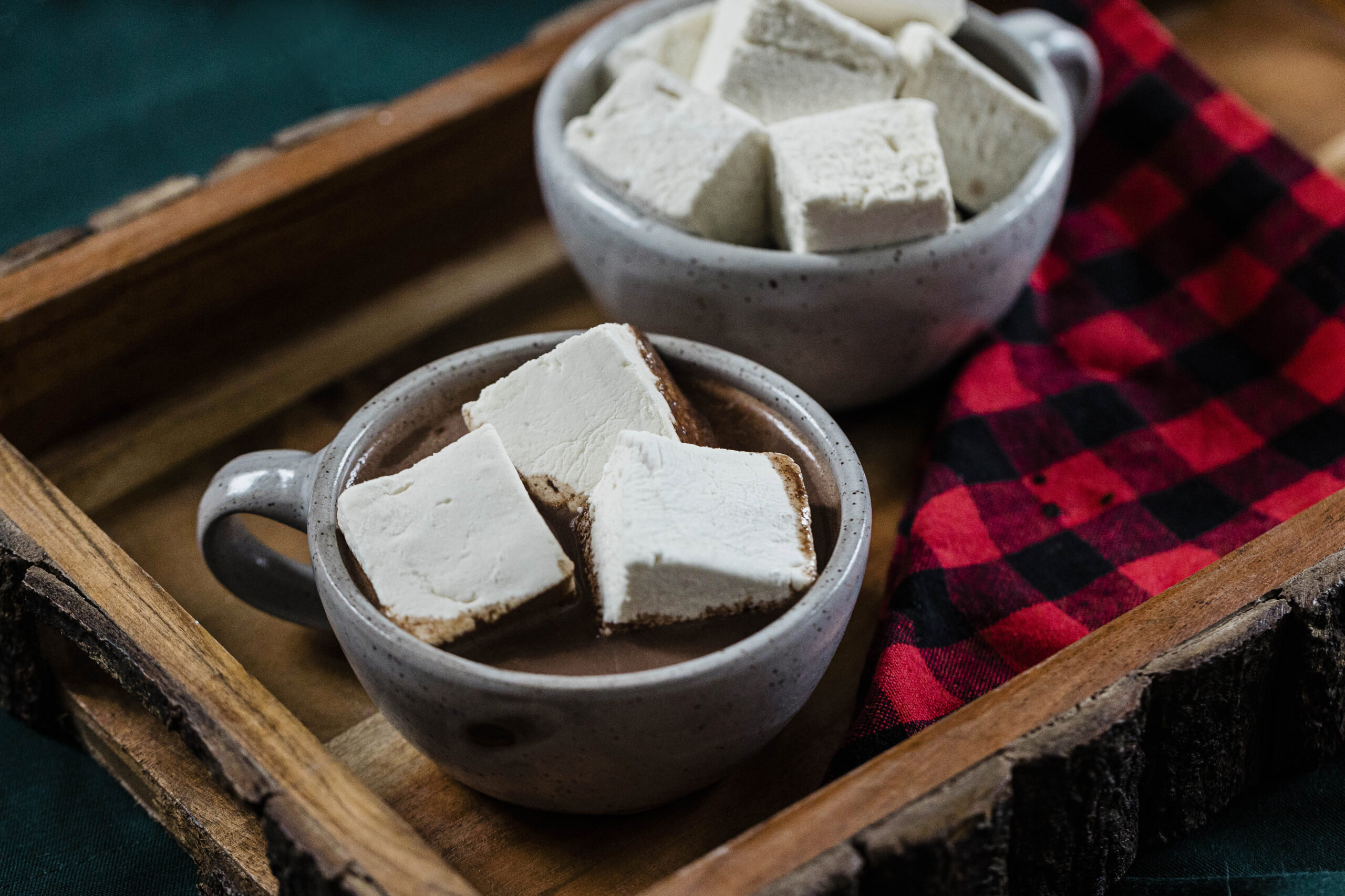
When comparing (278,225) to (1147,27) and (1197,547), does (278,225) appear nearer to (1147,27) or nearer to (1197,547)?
(1197,547)

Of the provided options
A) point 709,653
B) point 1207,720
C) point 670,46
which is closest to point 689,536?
point 709,653

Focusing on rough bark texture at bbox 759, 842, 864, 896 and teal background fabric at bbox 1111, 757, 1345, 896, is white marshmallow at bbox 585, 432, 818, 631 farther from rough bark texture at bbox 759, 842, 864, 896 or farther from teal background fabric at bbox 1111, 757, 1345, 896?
teal background fabric at bbox 1111, 757, 1345, 896

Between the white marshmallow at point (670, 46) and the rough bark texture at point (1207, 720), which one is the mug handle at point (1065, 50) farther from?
the rough bark texture at point (1207, 720)

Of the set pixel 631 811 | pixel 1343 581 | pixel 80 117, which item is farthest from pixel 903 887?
pixel 80 117

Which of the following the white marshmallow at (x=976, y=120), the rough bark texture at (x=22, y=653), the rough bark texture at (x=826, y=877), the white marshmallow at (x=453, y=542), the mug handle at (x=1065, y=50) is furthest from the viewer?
the mug handle at (x=1065, y=50)

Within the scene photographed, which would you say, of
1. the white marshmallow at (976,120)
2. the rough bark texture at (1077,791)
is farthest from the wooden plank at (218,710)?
the white marshmallow at (976,120)

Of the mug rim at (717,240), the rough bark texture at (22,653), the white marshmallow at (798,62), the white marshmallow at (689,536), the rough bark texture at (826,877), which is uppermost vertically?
the white marshmallow at (798,62)

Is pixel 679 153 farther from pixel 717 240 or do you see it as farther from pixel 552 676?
pixel 552 676
